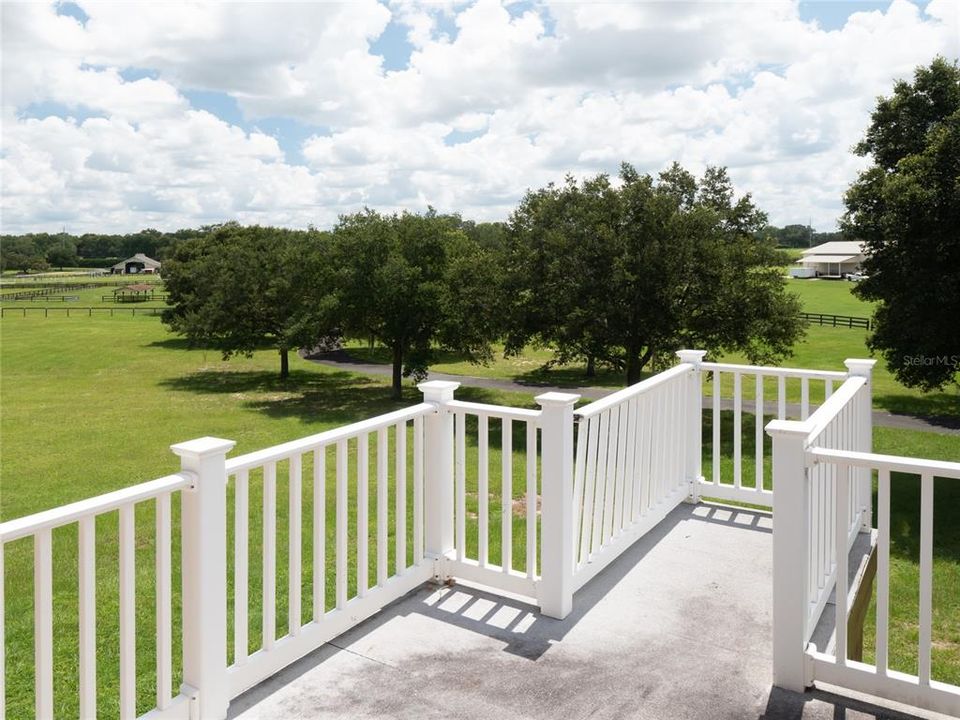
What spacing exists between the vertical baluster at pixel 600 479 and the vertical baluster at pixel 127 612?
2.26 m

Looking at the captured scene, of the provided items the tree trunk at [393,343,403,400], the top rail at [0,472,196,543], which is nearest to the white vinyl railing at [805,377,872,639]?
the top rail at [0,472,196,543]

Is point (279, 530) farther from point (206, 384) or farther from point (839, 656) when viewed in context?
point (206, 384)

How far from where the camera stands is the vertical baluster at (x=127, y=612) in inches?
87.0

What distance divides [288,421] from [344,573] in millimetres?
15339

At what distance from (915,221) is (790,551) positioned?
8.77 metres

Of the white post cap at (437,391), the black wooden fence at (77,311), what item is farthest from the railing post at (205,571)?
the black wooden fence at (77,311)

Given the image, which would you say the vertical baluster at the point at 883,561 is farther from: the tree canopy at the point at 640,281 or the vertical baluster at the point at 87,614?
the tree canopy at the point at 640,281

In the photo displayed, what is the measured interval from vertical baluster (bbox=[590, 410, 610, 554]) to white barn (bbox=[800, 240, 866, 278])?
80620 millimetres

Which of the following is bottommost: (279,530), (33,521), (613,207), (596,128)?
(279,530)

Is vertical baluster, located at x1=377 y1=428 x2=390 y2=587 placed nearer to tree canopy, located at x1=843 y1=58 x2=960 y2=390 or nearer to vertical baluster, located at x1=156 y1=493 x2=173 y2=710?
vertical baluster, located at x1=156 y1=493 x2=173 y2=710

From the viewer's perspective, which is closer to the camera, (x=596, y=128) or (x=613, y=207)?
(x=613, y=207)

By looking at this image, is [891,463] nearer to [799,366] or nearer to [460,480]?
[460,480]

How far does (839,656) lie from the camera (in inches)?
109

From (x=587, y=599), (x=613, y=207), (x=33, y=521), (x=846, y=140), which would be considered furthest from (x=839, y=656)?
(x=613, y=207)
